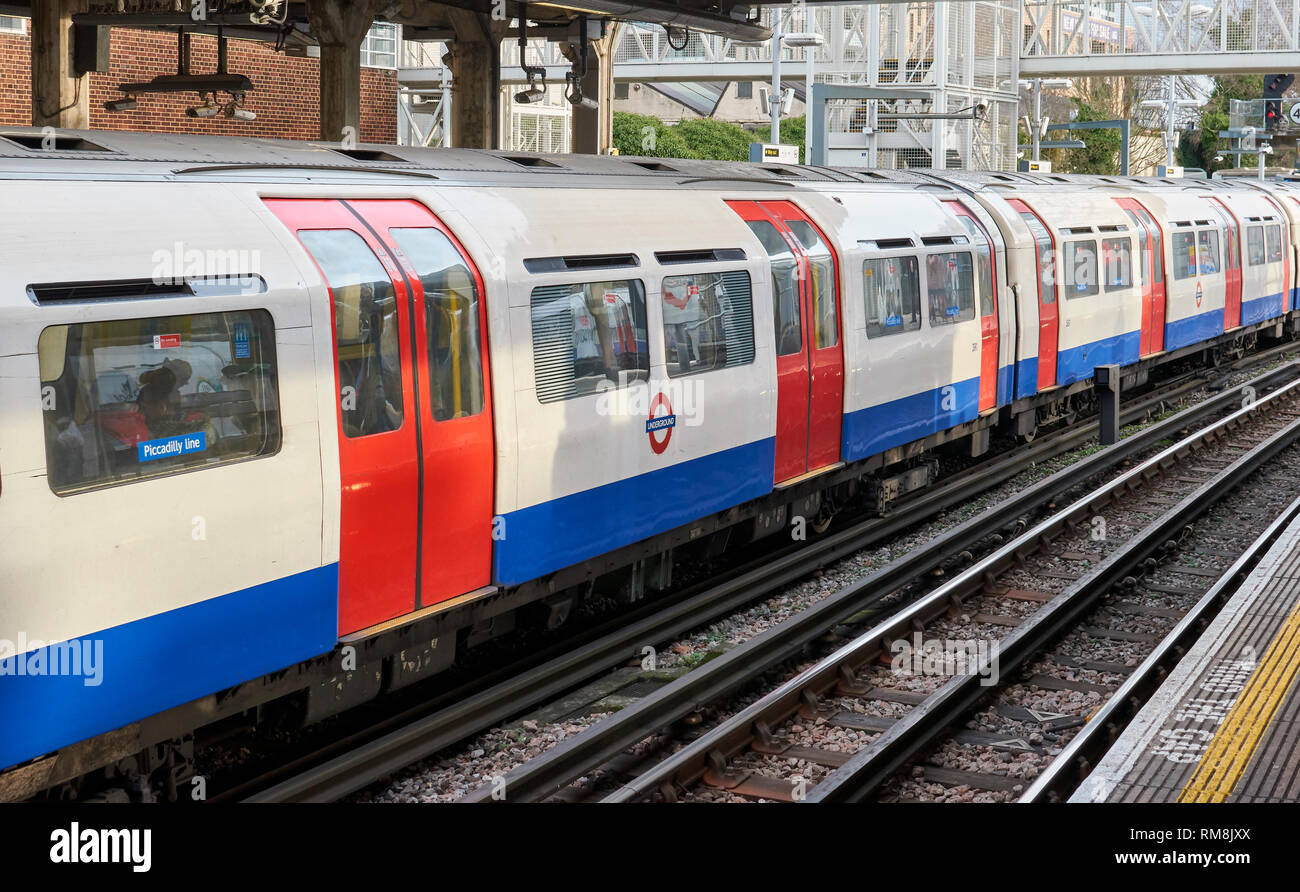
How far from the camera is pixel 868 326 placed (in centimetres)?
1212

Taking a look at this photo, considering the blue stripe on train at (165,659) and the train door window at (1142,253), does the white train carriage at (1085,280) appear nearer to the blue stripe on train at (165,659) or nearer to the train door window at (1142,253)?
the train door window at (1142,253)

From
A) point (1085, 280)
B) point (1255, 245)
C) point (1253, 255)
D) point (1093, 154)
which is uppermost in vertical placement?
point (1093, 154)

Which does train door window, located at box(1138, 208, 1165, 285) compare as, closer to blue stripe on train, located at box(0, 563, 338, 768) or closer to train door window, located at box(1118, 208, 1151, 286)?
train door window, located at box(1118, 208, 1151, 286)

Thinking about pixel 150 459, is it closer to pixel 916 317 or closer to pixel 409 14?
pixel 916 317

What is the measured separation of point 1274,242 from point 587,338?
2193cm

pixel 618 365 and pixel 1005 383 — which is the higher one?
pixel 618 365

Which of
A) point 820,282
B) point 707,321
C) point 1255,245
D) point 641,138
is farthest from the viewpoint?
point 641,138

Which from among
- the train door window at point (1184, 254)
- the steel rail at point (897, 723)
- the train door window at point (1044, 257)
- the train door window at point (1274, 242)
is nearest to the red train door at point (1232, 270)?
the train door window at point (1184, 254)

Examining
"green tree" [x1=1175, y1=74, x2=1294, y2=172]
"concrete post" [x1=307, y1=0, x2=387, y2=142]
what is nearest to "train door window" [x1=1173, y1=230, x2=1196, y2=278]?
"concrete post" [x1=307, y1=0, x2=387, y2=142]

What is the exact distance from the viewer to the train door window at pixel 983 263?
565 inches

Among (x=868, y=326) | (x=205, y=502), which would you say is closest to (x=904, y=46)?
(x=868, y=326)

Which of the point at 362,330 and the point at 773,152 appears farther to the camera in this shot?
the point at 773,152

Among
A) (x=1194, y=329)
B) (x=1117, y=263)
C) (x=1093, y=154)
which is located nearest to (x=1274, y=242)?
(x=1194, y=329)

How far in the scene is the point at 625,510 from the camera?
9.17 meters
